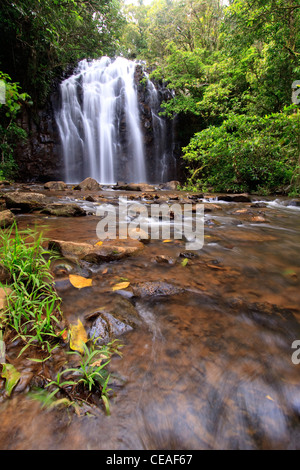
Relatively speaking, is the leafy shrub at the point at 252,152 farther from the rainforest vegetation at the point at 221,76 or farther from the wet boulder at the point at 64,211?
the wet boulder at the point at 64,211

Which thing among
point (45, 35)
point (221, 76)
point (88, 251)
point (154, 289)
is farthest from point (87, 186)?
point (221, 76)

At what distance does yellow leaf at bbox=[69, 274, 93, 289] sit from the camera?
5.41 feet

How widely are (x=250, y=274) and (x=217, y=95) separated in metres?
13.5

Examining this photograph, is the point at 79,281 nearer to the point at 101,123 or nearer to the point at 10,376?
the point at 10,376

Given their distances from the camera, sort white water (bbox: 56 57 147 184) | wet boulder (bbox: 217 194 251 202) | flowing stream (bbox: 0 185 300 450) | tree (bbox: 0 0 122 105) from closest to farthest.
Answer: flowing stream (bbox: 0 185 300 450), wet boulder (bbox: 217 194 251 202), tree (bbox: 0 0 122 105), white water (bbox: 56 57 147 184)

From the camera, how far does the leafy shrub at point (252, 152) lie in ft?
27.5

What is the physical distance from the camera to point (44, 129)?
44.0 ft

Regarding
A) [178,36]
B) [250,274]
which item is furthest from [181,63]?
[250,274]

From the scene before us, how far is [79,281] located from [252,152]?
932 cm

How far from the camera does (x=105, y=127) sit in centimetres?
1533

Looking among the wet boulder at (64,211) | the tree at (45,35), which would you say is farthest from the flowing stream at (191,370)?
the tree at (45,35)

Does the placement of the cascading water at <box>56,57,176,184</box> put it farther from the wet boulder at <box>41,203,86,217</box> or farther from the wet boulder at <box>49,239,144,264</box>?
the wet boulder at <box>49,239,144,264</box>

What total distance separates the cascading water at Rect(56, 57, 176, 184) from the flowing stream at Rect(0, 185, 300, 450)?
14028mm

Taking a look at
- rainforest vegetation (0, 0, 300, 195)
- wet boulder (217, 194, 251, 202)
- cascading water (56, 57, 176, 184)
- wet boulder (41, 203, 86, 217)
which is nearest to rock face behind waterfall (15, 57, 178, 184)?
cascading water (56, 57, 176, 184)
